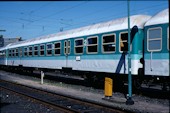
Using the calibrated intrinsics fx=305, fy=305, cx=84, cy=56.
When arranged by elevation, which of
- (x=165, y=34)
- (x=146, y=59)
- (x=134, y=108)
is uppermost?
(x=165, y=34)

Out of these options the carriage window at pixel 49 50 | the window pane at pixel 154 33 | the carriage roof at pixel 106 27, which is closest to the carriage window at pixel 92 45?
the carriage roof at pixel 106 27

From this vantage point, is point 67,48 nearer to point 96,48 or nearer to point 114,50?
point 96,48

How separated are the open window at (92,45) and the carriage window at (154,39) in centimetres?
430

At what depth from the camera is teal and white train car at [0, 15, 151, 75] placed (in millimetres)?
14635

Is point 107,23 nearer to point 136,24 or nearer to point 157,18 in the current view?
point 136,24

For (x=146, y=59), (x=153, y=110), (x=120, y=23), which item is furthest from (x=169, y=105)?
(x=120, y=23)

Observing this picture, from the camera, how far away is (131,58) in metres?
14.5

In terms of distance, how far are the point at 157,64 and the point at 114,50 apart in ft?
10.5

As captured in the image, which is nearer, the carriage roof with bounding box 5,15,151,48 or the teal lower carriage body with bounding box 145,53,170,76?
the teal lower carriage body with bounding box 145,53,170,76

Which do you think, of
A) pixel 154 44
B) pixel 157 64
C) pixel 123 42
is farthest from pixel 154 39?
pixel 123 42

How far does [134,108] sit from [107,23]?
6429 millimetres

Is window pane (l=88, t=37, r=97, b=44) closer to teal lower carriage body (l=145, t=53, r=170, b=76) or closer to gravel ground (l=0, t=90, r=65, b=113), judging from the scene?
teal lower carriage body (l=145, t=53, r=170, b=76)

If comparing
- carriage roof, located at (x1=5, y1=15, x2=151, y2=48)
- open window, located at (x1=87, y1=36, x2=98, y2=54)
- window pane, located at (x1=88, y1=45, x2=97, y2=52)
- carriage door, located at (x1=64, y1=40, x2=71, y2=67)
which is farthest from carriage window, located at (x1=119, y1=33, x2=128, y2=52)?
carriage door, located at (x1=64, y1=40, x2=71, y2=67)

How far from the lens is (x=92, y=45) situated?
17625 mm
